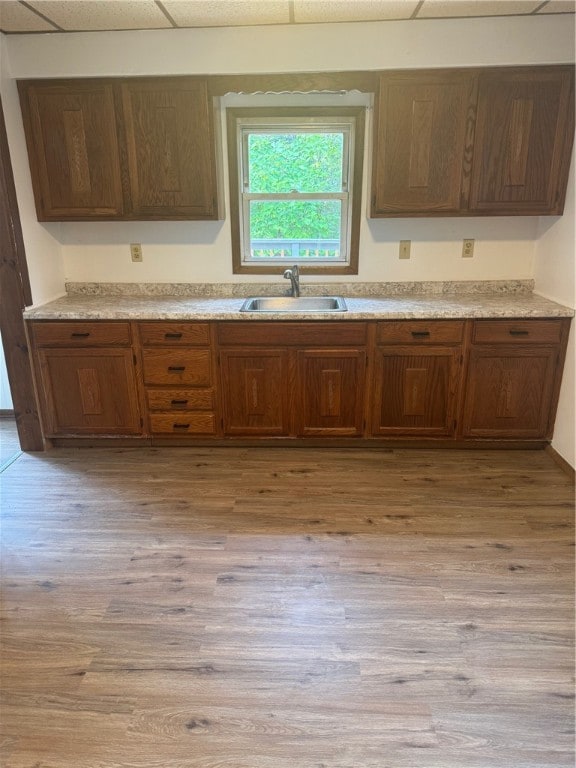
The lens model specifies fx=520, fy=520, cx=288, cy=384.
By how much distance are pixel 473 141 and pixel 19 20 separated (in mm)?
2435

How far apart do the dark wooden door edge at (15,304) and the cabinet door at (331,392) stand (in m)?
1.60

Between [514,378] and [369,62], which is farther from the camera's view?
[514,378]

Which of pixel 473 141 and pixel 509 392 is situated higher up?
pixel 473 141

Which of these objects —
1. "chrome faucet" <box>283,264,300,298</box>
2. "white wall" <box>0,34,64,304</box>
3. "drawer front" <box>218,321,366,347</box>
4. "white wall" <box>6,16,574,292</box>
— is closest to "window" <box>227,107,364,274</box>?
"chrome faucet" <box>283,264,300,298</box>

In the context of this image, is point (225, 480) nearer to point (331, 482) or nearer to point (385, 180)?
point (331, 482)

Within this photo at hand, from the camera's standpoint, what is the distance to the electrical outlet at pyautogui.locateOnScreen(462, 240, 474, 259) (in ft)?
10.7

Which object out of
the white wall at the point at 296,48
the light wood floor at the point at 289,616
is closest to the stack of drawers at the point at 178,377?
the light wood floor at the point at 289,616

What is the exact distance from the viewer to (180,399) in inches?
122

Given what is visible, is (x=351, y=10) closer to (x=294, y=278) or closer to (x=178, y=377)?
(x=294, y=278)

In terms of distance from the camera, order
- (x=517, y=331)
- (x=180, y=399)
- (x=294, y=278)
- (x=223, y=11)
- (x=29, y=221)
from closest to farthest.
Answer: (x=223, y=11) → (x=517, y=331) → (x=29, y=221) → (x=180, y=399) → (x=294, y=278)

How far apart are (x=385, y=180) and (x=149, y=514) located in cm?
219

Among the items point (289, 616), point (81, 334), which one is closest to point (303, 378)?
point (81, 334)

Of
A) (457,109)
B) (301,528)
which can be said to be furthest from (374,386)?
(457,109)

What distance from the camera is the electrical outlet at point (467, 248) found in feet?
10.7
